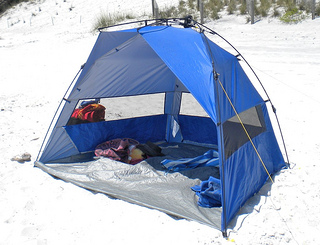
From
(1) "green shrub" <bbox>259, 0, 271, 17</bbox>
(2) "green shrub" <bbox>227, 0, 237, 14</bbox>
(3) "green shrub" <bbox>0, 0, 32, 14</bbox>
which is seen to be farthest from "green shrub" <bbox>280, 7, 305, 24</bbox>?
(3) "green shrub" <bbox>0, 0, 32, 14</bbox>

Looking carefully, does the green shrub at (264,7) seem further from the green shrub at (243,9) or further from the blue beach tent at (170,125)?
the blue beach tent at (170,125)

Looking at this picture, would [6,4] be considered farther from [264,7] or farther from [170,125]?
[170,125]

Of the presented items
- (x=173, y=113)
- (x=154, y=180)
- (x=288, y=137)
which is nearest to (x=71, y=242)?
(x=154, y=180)

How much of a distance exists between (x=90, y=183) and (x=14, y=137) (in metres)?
2.43

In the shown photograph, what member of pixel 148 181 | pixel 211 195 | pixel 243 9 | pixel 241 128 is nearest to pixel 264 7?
pixel 243 9

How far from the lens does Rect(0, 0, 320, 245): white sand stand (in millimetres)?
3543

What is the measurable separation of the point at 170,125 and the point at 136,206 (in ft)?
7.52

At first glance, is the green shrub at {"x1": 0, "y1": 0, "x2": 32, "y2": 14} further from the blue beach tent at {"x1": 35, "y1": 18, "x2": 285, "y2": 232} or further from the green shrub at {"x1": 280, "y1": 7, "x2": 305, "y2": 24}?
the blue beach tent at {"x1": 35, "y1": 18, "x2": 285, "y2": 232}

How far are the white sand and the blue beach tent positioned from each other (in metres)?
0.19

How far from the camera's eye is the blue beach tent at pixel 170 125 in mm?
3920

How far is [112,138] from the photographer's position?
231 inches

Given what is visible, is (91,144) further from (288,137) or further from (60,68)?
(60,68)

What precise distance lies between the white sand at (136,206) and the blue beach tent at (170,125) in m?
0.19

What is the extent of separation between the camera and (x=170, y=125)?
6.12 meters
